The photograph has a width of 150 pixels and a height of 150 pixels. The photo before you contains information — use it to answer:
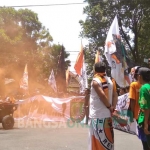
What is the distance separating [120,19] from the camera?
32.3 metres

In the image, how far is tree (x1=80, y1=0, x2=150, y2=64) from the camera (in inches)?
1244

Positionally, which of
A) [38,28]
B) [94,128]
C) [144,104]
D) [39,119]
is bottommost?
[39,119]

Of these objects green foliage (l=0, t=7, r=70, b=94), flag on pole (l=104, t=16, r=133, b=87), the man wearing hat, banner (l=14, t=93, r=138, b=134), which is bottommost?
banner (l=14, t=93, r=138, b=134)

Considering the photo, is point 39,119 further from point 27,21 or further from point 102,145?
point 27,21

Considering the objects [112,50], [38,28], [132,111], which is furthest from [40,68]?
[132,111]

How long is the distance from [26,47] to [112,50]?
35058mm

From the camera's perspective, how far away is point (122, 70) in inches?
482

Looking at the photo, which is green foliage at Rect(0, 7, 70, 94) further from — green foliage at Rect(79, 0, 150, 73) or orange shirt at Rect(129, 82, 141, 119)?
orange shirt at Rect(129, 82, 141, 119)

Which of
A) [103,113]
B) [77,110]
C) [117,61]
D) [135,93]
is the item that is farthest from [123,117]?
[103,113]

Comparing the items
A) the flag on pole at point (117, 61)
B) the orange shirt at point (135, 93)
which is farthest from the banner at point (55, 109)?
the orange shirt at point (135, 93)

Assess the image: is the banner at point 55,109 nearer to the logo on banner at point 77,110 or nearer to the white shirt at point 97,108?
the logo on banner at point 77,110

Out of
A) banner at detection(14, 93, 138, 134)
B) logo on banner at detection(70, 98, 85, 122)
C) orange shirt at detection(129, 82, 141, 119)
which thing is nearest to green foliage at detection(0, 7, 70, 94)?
banner at detection(14, 93, 138, 134)

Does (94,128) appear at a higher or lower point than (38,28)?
lower

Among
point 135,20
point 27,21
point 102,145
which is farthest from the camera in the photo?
point 27,21
